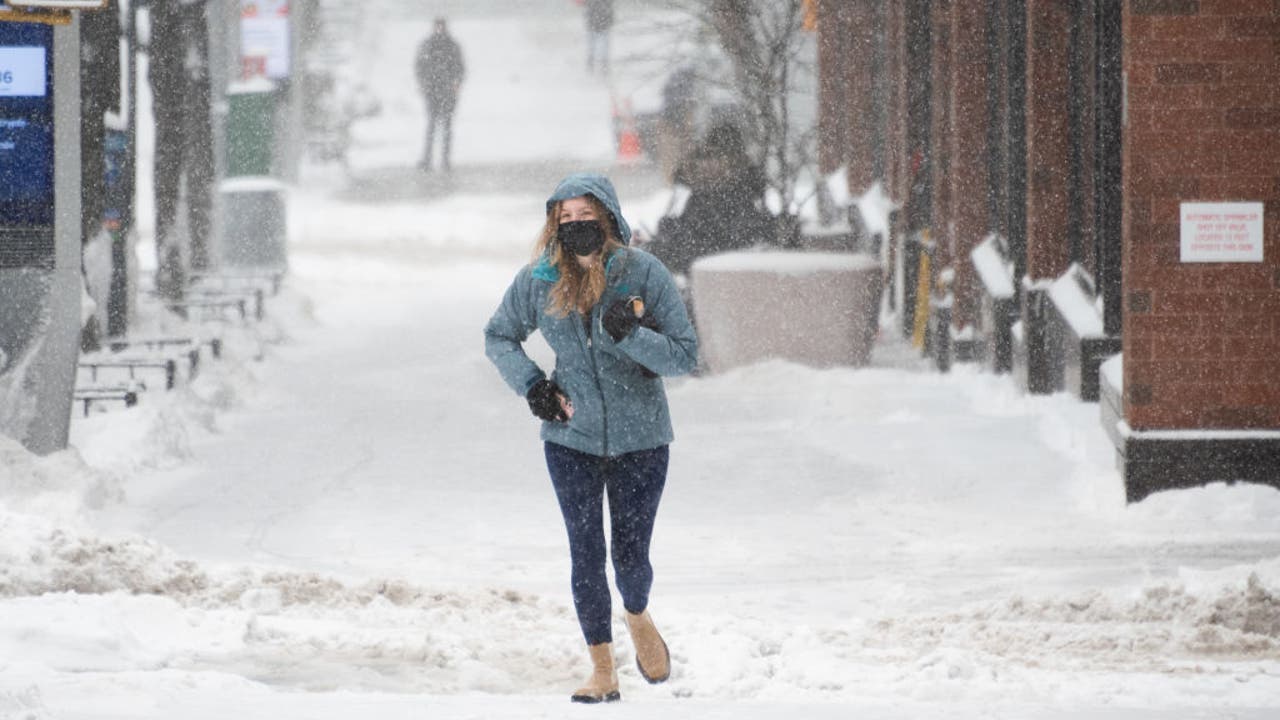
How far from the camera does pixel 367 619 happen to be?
26.8ft

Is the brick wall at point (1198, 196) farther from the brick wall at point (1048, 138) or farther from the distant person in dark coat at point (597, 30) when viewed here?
the distant person in dark coat at point (597, 30)

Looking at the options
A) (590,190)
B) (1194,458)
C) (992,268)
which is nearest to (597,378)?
(590,190)

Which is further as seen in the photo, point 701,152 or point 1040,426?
point 701,152

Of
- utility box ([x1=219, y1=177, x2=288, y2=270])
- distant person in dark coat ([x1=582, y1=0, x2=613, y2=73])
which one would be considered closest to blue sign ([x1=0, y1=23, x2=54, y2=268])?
utility box ([x1=219, y1=177, x2=288, y2=270])

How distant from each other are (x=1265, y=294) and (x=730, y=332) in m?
6.02

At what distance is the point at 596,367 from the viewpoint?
6.54 metres

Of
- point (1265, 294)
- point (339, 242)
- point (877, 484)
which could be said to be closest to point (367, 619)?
point (877, 484)

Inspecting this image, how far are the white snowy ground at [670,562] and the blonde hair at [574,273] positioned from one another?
1199 millimetres

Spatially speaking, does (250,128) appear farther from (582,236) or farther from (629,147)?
(582,236)

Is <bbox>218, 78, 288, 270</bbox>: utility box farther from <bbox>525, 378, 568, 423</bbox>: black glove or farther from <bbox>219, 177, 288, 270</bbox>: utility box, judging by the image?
<bbox>525, 378, 568, 423</bbox>: black glove

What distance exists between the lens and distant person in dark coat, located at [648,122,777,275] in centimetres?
1800

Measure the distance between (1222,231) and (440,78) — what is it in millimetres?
27331

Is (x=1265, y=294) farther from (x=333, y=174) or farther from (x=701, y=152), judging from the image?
(x=333, y=174)

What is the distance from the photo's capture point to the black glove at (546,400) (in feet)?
21.1
